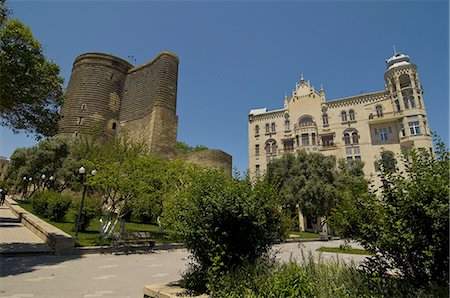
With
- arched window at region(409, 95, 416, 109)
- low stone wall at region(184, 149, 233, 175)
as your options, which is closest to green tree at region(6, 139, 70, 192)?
low stone wall at region(184, 149, 233, 175)

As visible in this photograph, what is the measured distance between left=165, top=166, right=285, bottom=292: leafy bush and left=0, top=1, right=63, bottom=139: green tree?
8946 mm

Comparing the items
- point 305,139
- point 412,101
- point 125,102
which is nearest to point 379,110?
point 412,101

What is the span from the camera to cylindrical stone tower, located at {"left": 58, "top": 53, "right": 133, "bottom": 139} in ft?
133

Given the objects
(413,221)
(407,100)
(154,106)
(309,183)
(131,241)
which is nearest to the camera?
(413,221)

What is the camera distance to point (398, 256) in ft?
12.7

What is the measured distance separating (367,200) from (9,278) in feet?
29.5

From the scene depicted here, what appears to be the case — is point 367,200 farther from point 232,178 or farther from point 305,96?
point 305,96

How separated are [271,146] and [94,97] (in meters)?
30.9

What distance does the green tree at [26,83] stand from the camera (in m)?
9.46

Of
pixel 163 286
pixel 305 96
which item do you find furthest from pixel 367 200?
pixel 305 96

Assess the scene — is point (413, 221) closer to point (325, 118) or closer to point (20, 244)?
point (20, 244)

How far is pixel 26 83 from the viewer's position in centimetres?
1015

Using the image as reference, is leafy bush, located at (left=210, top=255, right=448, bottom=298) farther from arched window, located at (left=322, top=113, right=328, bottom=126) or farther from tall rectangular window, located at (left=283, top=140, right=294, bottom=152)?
arched window, located at (left=322, top=113, right=328, bottom=126)

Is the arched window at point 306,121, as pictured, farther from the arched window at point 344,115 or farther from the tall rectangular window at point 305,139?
the arched window at point 344,115
